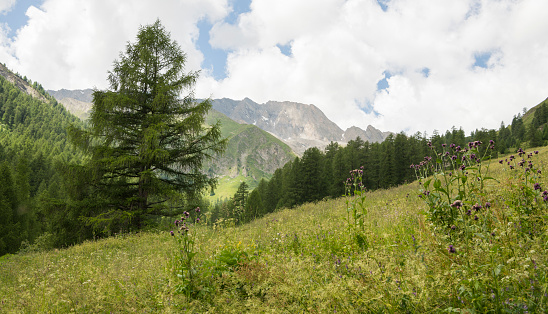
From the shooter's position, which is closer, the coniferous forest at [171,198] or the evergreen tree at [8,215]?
the coniferous forest at [171,198]

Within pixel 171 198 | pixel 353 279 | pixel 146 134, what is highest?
pixel 146 134

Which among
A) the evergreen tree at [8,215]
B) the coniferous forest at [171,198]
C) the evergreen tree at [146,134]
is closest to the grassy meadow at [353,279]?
the coniferous forest at [171,198]

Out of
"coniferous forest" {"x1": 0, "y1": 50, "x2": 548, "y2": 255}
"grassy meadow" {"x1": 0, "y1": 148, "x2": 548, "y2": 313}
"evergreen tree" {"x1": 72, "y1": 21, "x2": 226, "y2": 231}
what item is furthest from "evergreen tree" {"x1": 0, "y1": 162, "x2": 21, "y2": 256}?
"grassy meadow" {"x1": 0, "y1": 148, "x2": 548, "y2": 313}

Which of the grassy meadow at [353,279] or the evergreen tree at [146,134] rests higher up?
the evergreen tree at [146,134]

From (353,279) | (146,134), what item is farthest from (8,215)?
(353,279)

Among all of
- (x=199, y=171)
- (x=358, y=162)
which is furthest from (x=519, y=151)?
(x=358, y=162)

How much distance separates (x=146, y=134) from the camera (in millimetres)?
12336

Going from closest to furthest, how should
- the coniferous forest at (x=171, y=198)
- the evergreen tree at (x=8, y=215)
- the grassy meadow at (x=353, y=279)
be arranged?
1. the grassy meadow at (x=353, y=279)
2. the coniferous forest at (x=171, y=198)
3. the evergreen tree at (x=8, y=215)

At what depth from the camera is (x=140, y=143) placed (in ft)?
43.0

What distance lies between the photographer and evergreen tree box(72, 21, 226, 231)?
12.6m

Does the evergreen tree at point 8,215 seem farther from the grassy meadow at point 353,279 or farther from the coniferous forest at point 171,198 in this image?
Answer: the grassy meadow at point 353,279

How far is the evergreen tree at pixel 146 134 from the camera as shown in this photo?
41.3ft

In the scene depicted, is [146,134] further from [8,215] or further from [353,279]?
[8,215]

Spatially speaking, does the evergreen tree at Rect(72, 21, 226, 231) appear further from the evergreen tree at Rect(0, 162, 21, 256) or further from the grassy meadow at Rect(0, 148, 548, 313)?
the evergreen tree at Rect(0, 162, 21, 256)
